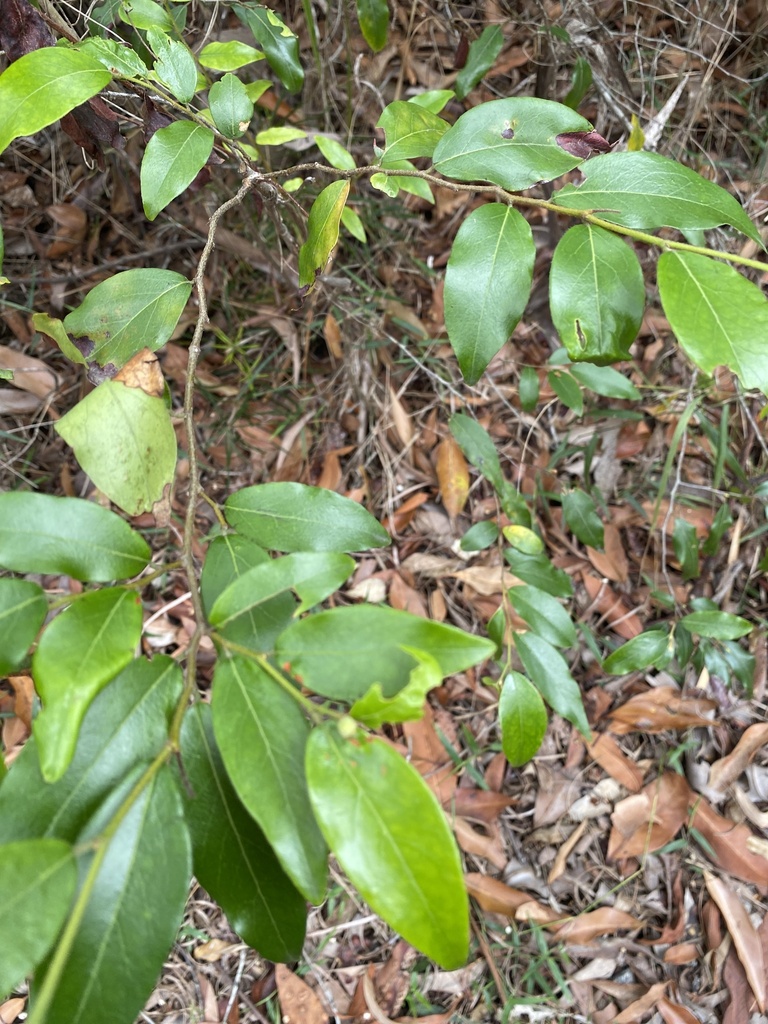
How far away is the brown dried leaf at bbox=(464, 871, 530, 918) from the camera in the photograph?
1449 millimetres

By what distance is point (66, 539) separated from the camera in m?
0.56

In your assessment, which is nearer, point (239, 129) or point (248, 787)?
point (248, 787)

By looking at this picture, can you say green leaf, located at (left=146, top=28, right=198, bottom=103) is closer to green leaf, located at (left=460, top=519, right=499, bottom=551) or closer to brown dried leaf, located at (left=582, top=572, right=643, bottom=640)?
green leaf, located at (left=460, top=519, right=499, bottom=551)

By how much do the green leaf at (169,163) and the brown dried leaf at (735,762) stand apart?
1602 millimetres

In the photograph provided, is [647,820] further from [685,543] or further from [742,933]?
[685,543]

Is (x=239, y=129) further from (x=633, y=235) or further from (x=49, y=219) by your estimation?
(x=49, y=219)

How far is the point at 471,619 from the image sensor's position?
5.37ft

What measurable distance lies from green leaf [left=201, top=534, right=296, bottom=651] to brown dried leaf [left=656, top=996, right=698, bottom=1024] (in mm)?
1414

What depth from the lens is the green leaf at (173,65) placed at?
749 mm

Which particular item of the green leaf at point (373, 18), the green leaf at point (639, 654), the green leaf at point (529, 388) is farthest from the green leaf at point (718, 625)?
the green leaf at point (373, 18)

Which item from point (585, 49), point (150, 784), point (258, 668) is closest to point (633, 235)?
point (258, 668)

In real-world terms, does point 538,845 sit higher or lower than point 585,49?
lower

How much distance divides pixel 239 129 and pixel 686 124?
4.18 feet

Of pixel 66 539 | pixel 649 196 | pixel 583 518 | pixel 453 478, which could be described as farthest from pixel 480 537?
pixel 66 539
